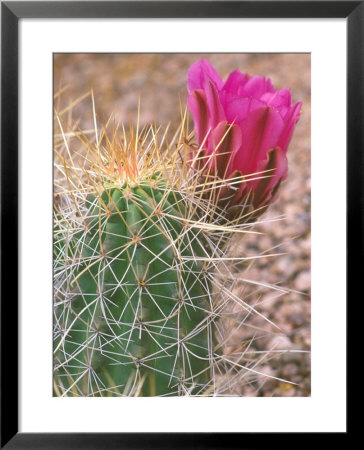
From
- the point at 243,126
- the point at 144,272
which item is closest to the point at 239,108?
the point at 243,126

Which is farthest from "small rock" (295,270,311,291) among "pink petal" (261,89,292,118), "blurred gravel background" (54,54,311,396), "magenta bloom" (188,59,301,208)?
"pink petal" (261,89,292,118)

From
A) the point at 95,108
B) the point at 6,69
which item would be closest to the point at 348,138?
the point at 95,108

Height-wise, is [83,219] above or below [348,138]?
below

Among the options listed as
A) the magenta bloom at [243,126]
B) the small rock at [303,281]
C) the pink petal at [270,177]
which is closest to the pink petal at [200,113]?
the magenta bloom at [243,126]

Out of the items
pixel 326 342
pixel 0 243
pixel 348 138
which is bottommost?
pixel 326 342

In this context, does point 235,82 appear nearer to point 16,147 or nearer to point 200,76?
point 200,76

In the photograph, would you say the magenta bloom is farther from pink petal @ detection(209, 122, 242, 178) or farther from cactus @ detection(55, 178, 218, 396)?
cactus @ detection(55, 178, 218, 396)

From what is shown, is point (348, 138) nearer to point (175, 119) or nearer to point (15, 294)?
point (175, 119)
